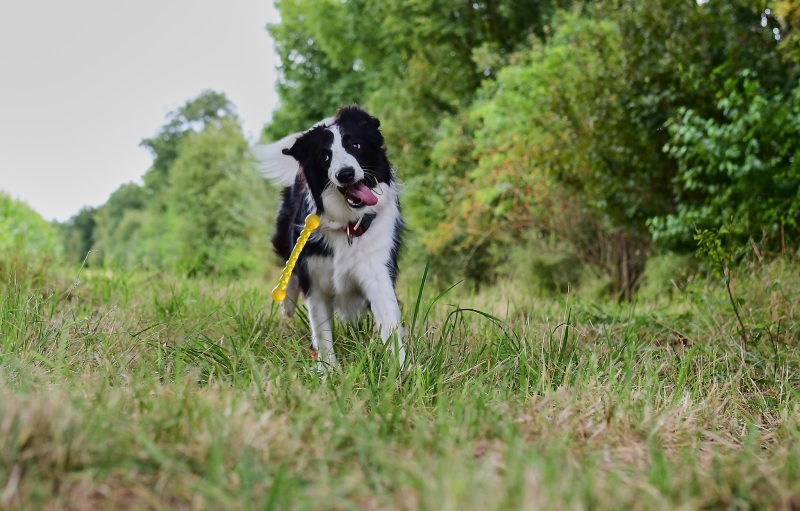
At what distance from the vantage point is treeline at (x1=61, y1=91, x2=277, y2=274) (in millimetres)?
21141

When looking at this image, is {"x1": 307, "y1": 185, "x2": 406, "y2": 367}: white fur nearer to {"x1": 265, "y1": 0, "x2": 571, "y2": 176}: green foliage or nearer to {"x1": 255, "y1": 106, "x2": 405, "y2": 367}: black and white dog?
{"x1": 255, "y1": 106, "x2": 405, "y2": 367}: black and white dog

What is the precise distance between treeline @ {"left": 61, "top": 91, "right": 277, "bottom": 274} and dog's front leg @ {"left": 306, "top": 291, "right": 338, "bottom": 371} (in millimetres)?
2462

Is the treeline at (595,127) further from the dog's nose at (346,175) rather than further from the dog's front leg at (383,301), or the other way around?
the dog's nose at (346,175)

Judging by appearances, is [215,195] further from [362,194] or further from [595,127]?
[362,194]

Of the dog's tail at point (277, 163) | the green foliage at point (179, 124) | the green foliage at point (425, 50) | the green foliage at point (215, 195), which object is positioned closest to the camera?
the dog's tail at point (277, 163)

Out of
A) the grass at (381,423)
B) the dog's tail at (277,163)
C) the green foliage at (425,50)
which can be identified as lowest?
the grass at (381,423)

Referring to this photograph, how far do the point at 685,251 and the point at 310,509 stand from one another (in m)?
6.33

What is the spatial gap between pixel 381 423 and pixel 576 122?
244 inches

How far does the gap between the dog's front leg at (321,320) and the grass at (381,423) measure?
9 centimetres

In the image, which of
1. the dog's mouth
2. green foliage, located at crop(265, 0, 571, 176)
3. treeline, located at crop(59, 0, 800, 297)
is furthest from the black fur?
green foliage, located at crop(265, 0, 571, 176)

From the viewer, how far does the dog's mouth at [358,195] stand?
3.46m

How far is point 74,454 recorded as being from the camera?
153 cm

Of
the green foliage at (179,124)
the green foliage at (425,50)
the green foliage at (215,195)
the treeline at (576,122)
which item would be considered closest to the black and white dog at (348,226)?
the treeline at (576,122)

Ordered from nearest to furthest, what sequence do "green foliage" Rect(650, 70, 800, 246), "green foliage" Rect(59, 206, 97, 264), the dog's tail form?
the dog's tail < "green foliage" Rect(650, 70, 800, 246) < "green foliage" Rect(59, 206, 97, 264)
